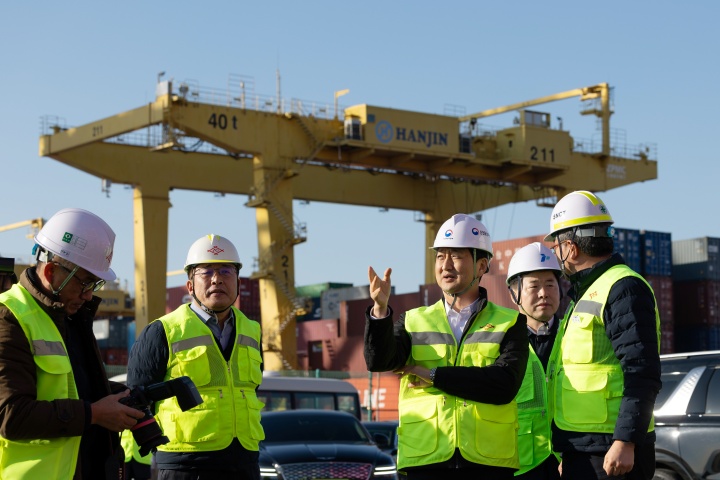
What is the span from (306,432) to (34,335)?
27.0ft

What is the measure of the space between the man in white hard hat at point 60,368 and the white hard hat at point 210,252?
79.2 inches

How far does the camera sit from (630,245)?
47.4m

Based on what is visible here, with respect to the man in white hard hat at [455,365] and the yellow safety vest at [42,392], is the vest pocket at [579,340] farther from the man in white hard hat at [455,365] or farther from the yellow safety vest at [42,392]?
the yellow safety vest at [42,392]

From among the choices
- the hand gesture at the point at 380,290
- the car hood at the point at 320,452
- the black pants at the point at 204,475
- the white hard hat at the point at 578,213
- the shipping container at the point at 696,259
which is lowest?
the car hood at the point at 320,452

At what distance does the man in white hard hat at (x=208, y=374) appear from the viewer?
6.20 meters

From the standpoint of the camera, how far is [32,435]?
422 centimetres

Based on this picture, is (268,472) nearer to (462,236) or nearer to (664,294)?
(462,236)

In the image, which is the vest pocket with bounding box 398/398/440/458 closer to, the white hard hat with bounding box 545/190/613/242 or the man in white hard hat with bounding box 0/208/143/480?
the white hard hat with bounding box 545/190/613/242

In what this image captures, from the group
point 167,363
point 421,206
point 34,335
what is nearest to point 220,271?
point 167,363

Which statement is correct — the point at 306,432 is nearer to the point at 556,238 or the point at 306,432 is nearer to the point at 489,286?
the point at 556,238

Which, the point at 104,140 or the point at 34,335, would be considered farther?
the point at 104,140

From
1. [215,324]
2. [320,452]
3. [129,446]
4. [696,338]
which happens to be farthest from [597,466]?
[696,338]

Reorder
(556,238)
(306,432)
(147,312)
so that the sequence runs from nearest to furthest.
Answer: (556,238), (306,432), (147,312)

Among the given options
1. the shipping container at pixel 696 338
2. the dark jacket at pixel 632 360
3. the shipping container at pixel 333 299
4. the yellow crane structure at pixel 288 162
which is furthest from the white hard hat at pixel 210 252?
the shipping container at pixel 333 299
